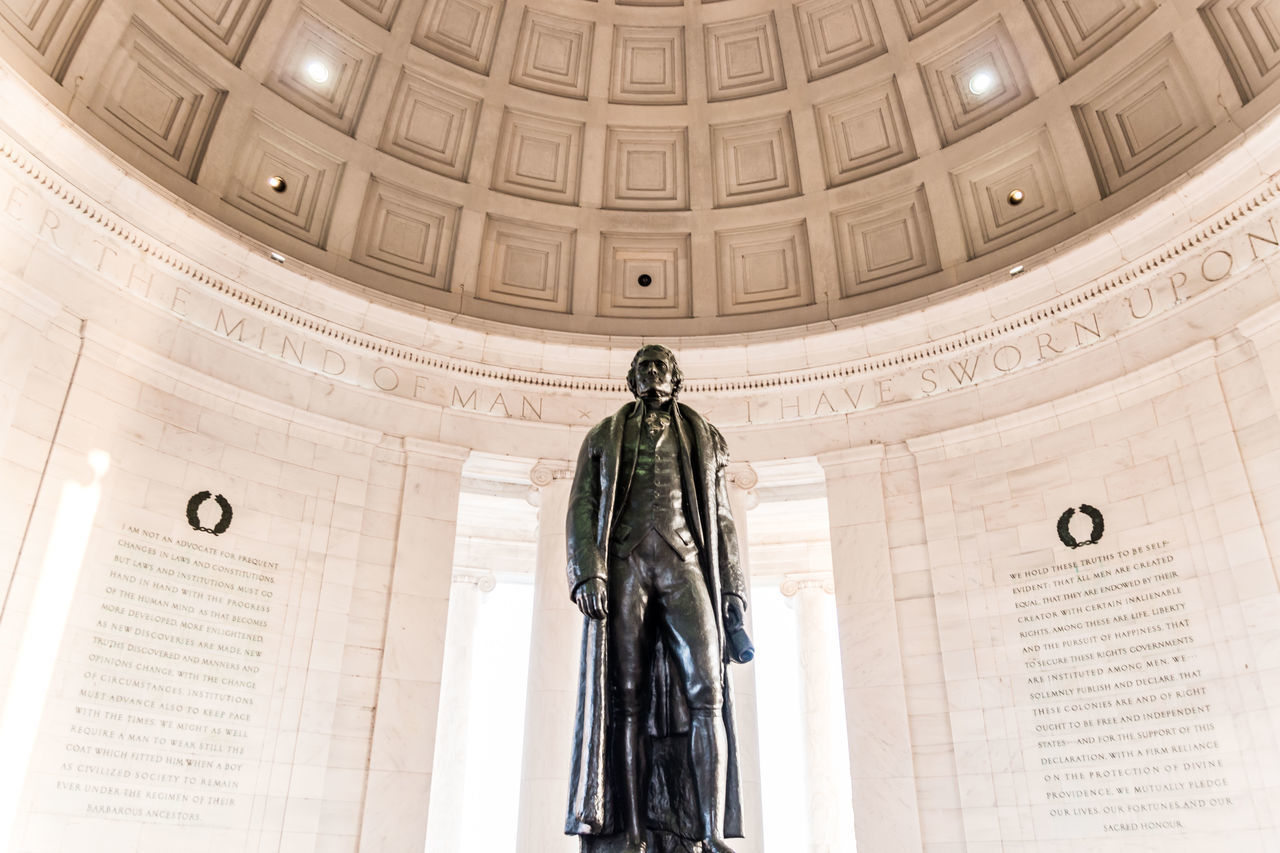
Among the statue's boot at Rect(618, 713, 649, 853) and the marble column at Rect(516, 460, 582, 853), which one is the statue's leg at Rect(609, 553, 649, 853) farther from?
the marble column at Rect(516, 460, 582, 853)

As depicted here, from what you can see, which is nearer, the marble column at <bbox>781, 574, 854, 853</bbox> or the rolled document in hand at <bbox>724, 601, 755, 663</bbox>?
the rolled document in hand at <bbox>724, 601, 755, 663</bbox>

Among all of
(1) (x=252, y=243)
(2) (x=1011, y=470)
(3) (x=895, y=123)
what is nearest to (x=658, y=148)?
(3) (x=895, y=123)

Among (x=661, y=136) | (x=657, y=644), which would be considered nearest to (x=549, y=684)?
(x=657, y=644)

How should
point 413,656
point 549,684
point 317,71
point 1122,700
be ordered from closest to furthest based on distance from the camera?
point 1122,700 < point 413,656 < point 549,684 < point 317,71

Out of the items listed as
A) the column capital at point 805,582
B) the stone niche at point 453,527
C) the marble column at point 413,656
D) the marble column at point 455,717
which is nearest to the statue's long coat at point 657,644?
the marble column at point 413,656

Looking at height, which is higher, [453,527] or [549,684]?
[453,527]

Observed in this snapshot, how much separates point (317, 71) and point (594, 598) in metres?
11.9

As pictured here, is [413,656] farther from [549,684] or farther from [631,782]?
[631,782]

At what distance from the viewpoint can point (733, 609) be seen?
5914 millimetres

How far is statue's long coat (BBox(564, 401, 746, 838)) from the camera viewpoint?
208 inches

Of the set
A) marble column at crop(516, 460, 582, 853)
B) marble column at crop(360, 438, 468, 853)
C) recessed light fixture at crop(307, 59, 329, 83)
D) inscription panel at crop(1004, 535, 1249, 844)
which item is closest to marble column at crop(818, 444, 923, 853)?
inscription panel at crop(1004, 535, 1249, 844)

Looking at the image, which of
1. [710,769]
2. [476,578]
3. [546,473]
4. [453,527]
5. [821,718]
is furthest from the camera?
[476,578]

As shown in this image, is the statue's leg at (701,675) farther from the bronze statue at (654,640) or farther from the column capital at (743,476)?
the column capital at (743,476)

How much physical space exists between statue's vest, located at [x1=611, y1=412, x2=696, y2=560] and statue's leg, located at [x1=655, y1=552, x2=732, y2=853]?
0.21 m
